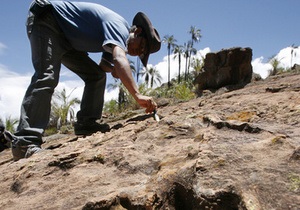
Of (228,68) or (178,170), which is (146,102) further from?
(228,68)

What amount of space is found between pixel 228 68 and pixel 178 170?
7.94m

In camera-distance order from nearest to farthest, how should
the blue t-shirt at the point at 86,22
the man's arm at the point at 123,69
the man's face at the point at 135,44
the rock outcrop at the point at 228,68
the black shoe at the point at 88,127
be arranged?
1. the man's arm at the point at 123,69
2. the blue t-shirt at the point at 86,22
3. the man's face at the point at 135,44
4. the black shoe at the point at 88,127
5. the rock outcrop at the point at 228,68

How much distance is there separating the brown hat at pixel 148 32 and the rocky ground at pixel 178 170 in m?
0.84

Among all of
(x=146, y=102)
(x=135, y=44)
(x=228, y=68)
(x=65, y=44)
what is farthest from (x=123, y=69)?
(x=228, y=68)

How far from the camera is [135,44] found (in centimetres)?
254

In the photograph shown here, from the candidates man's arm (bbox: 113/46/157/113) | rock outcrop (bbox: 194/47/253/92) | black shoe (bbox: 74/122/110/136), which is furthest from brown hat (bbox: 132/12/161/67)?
rock outcrop (bbox: 194/47/253/92)

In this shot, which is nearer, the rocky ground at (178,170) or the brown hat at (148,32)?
the rocky ground at (178,170)

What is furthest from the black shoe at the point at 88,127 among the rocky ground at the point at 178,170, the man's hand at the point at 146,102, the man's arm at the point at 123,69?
the rocky ground at the point at 178,170

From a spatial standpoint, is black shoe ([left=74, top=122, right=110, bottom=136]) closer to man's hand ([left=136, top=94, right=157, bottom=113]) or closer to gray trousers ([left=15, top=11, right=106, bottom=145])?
gray trousers ([left=15, top=11, right=106, bottom=145])

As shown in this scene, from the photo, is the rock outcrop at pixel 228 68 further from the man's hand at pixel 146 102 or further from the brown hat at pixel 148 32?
the man's hand at pixel 146 102

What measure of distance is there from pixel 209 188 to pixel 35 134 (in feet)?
5.17

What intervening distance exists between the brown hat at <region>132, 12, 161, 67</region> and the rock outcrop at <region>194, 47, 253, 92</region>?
610cm

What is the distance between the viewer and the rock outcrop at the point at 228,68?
28.1 ft

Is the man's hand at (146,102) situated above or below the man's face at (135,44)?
below
